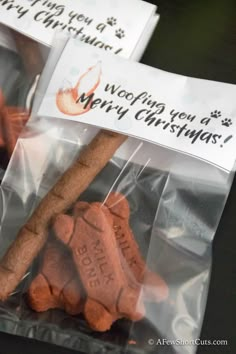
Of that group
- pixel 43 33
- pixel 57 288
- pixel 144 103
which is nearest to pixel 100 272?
pixel 57 288

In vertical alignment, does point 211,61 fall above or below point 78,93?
above

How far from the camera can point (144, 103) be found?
55cm

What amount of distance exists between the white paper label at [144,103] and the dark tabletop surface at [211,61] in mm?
75

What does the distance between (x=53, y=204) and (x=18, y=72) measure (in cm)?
21

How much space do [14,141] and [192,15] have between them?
346 mm

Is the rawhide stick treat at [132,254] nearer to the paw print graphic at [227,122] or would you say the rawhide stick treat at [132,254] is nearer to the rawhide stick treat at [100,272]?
the rawhide stick treat at [100,272]

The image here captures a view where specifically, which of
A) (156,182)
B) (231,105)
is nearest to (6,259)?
(156,182)

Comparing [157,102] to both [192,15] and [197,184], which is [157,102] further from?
[192,15]

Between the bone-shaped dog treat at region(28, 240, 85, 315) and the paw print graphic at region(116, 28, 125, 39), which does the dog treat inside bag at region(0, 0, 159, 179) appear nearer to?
the paw print graphic at region(116, 28, 125, 39)

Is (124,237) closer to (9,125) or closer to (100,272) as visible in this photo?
(100,272)

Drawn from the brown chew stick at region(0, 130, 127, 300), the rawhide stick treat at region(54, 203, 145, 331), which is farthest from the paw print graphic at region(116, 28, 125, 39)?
the rawhide stick treat at region(54, 203, 145, 331)

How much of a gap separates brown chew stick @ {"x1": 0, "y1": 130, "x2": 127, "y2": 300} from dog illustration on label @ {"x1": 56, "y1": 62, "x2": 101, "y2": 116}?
0.04 m

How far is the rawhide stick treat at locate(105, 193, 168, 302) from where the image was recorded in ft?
1.52

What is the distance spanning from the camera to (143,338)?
452mm
